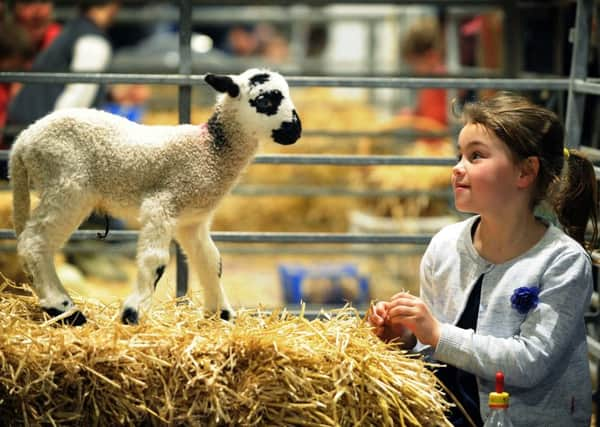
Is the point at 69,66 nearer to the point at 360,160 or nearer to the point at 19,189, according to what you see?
the point at 360,160

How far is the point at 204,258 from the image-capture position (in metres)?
2.46

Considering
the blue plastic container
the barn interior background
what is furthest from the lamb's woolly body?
the blue plastic container

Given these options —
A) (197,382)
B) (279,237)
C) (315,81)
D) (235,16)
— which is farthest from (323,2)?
(235,16)

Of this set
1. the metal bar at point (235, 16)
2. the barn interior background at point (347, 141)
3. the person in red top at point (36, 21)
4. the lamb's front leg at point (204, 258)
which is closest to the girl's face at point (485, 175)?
the lamb's front leg at point (204, 258)

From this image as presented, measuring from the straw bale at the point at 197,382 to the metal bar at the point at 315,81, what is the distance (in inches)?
40.2

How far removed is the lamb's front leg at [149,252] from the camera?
2285 mm

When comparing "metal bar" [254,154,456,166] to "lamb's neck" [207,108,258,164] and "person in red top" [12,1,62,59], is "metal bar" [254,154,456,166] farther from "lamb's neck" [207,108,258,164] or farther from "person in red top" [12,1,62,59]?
"person in red top" [12,1,62,59]

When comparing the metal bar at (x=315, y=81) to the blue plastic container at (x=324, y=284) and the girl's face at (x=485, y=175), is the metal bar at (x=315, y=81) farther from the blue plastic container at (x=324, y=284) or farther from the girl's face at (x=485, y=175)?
the blue plastic container at (x=324, y=284)

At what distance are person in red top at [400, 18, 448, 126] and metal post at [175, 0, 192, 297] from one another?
149 inches

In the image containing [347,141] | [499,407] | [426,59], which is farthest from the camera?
[347,141]

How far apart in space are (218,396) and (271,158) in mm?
1222

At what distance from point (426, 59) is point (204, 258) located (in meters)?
4.80

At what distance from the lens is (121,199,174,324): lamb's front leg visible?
229 cm

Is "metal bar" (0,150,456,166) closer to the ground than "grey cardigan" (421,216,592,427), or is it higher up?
higher up
